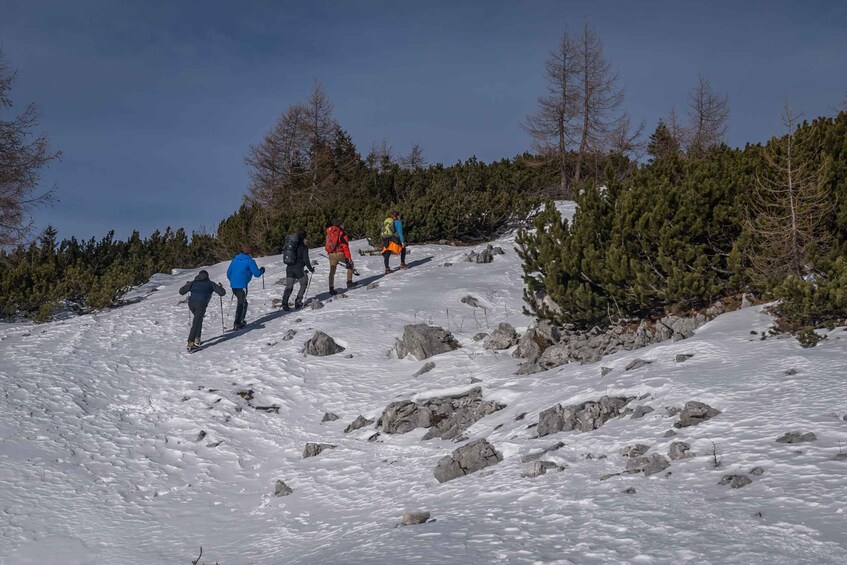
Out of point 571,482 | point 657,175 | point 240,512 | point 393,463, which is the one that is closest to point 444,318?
point 657,175

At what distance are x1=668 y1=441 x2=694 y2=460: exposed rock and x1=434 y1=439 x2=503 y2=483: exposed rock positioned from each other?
1.80m

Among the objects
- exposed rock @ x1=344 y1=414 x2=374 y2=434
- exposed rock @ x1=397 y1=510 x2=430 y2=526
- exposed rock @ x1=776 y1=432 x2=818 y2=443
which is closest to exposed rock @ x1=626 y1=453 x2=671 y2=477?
exposed rock @ x1=776 y1=432 x2=818 y2=443

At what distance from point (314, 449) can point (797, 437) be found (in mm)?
5823

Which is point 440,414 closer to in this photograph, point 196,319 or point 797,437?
point 797,437

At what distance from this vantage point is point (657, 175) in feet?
37.3

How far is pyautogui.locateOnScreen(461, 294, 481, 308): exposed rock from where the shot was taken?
599 inches

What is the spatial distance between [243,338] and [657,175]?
870cm

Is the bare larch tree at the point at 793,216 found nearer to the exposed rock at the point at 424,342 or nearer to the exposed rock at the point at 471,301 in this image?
the exposed rock at the point at 424,342

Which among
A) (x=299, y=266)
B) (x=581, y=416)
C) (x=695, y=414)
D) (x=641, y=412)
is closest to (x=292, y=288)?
(x=299, y=266)

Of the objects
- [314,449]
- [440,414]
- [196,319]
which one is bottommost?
[314,449]

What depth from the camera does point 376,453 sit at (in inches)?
335

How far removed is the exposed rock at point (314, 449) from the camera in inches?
350

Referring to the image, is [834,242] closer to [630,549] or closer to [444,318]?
[630,549]

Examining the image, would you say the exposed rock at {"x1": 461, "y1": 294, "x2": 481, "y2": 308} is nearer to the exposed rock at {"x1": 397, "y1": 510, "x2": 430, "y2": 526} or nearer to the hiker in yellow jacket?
the hiker in yellow jacket
